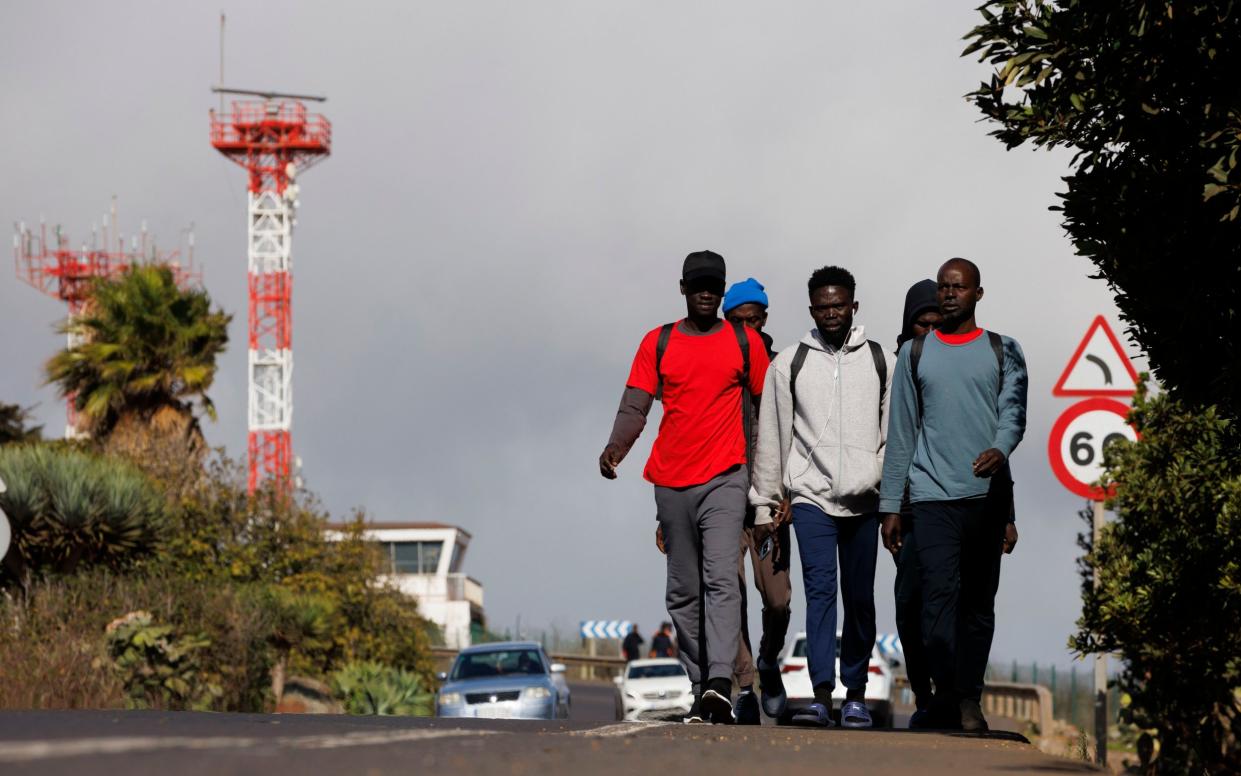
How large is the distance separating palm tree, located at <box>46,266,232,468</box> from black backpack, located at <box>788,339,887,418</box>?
3200 centimetres

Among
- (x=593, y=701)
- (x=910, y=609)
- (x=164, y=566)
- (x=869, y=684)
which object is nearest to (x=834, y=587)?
(x=910, y=609)

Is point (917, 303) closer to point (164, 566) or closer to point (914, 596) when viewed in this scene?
point (914, 596)

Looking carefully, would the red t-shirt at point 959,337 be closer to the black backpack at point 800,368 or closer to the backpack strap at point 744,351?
the black backpack at point 800,368

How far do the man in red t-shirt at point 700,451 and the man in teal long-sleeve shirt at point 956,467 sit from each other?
834 millimetres

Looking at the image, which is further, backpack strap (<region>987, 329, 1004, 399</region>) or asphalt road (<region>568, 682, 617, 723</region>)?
asphalt road (<region>568, 682, 617, 723</region>)

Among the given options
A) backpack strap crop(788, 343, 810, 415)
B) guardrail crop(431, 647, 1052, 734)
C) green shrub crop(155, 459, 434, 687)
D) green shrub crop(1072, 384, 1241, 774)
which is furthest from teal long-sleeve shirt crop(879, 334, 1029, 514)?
green shrub crop(155, 459, 434, 687)

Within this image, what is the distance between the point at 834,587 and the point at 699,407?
1.11 meters

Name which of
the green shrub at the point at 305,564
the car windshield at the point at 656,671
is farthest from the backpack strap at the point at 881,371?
the green shrub at the point at 305,564

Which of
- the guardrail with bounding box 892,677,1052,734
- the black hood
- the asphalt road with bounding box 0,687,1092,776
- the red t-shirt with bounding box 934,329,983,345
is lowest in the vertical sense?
the guardrail with bounding box 892,677,1052,734

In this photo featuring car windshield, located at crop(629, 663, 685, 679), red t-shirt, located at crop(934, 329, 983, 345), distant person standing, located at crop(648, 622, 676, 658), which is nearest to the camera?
red t-shirt, located at crop(934, 329, 983, 345)

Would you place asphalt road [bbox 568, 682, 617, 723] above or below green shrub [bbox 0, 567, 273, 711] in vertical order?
below

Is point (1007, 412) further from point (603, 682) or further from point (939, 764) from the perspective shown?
point (603, 682)

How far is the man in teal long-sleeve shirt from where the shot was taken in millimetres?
9289

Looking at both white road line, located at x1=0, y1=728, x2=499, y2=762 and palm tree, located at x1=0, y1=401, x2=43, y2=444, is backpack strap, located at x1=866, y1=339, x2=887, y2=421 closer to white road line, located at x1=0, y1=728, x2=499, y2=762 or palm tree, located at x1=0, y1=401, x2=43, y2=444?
white road line, located at x1=0, y1=728, x2=499, y2=762
